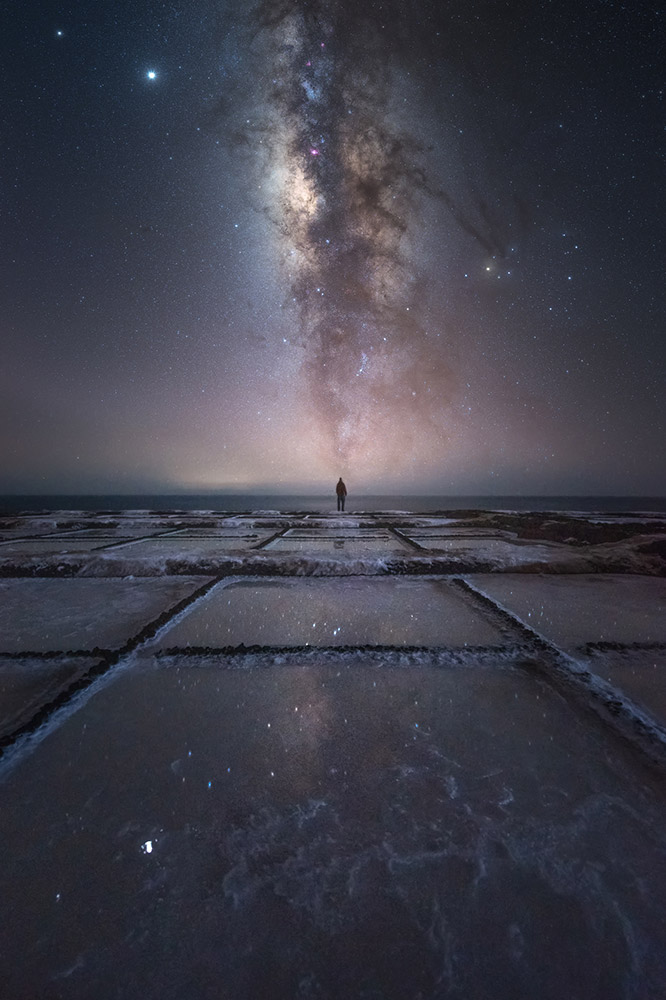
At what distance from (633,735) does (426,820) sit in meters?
0.98

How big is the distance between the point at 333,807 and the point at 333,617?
6.10 feet

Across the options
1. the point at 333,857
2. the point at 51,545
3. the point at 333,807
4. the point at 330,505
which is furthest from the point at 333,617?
the point at 330,505

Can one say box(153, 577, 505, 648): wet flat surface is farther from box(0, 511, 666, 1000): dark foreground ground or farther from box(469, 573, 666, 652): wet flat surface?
box(469, 573, 666, 652): wet flat surface

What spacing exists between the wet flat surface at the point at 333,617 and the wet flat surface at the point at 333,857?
83 centimetres

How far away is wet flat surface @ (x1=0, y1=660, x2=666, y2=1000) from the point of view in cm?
82

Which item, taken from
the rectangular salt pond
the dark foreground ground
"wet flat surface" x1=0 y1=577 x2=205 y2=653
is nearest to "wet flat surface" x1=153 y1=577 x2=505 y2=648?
the dark foreground ground

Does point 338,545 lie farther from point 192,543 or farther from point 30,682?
point 30,682

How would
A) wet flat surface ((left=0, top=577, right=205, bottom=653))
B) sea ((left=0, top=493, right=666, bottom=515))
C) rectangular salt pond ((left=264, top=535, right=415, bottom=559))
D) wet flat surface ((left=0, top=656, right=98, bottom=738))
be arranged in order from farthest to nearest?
sea ((left=0, top=493, right=666, bottom=515)) → rectangular salt pond ((left=264, top=535, right=415, bottom=559)) → wet flat surface ((left=0, top=577, right=205, bottom=653)) → wet flat surface ((left=0, top=656, right=98, bottom=738))

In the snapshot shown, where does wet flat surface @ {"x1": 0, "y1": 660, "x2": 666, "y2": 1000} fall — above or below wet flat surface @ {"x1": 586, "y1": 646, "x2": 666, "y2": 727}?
below

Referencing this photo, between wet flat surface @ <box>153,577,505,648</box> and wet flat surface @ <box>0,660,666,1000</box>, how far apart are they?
83 centimetres

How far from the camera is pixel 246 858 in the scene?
42.2 inches

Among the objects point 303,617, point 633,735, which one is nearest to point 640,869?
point 633,735

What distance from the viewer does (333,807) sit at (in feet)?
4.13

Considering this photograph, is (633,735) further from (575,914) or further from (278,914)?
(278,914)
